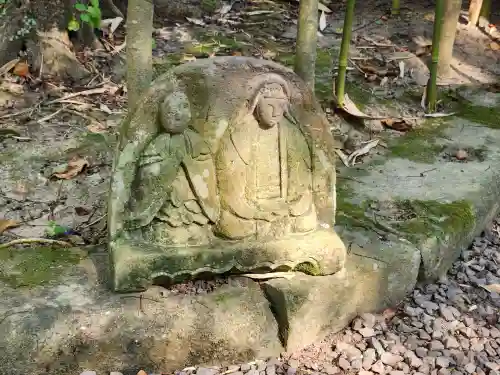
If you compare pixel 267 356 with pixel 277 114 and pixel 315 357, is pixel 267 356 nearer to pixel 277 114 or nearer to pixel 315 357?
pixel 315 357

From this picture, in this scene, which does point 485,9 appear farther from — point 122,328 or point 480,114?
point 122,328

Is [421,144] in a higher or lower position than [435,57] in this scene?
lower

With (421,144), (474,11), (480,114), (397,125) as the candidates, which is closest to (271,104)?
(421,144)

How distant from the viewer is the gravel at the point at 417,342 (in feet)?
9.99

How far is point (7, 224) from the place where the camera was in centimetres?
364

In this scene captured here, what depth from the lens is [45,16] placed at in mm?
5520

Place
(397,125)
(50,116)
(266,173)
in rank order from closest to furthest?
1. (266,173)
2. (50,116)
3. (397,125)

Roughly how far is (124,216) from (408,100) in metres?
3.63

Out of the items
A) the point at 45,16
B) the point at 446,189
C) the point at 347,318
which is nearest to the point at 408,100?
the point at 446,189

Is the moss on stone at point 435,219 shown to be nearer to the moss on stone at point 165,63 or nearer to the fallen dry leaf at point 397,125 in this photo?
the fallen dry leaf at point 397,125

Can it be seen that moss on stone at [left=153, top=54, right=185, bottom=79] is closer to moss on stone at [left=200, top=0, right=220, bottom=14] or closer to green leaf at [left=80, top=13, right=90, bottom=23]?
green leaf at [left=80, top=13, right=90, bottom=23]

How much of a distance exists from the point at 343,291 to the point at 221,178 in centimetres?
86

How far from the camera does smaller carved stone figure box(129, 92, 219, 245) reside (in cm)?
285

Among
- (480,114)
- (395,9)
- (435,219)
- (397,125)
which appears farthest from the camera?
(395,9)
